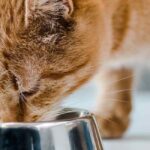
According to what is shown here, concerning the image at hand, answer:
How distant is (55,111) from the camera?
0.84 m

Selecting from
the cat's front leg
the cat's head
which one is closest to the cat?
the cat's head

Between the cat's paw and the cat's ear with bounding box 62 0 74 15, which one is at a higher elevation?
the cat's ear with bounding box 62 0 74 15

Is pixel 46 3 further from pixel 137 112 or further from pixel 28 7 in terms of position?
pixel 137 112

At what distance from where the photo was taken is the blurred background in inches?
42.9

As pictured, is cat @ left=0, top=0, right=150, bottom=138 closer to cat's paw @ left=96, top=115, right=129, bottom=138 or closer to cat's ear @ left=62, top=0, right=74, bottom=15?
cat's ear @ left=62, top=0, right=74, bottom=15

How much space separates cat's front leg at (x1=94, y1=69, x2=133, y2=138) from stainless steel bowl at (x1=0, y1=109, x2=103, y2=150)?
494mm

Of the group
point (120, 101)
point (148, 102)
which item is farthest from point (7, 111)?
point (148, 102)

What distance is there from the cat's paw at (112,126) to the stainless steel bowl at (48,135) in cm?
48

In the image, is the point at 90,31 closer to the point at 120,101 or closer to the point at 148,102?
the point at 120,101

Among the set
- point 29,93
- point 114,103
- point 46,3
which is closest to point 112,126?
point 114,103

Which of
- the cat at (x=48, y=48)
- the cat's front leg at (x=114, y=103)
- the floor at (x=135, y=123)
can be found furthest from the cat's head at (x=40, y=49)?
the cat's front leg at (x=114, y=103)

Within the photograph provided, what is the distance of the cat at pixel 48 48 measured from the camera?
80 centimetres

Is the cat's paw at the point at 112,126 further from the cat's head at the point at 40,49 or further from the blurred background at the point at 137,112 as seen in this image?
the cat's head at the point at 40,49

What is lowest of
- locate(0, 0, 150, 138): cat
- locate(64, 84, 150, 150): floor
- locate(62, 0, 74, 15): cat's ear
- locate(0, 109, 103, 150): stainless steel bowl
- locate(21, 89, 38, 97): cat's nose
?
locate(64, 84, 150, 150): floor
